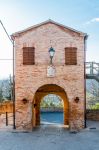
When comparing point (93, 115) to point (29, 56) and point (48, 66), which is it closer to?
point (48, 66)

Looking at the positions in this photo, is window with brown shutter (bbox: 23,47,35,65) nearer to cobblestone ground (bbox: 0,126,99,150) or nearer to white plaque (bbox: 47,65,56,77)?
white plaque (bbox: 47,65,56,77)

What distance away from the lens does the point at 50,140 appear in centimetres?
1675

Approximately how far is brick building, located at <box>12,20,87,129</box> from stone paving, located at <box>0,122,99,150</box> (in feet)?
4.07

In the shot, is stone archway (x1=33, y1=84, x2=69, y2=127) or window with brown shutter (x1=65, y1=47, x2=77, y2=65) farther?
stone archway (x1=33, y1=84, x2=69, y2=127)

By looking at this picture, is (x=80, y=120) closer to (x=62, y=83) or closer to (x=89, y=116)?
(x=62, y=83)

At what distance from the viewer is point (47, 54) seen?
65.8ft

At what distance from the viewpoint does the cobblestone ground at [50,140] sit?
587 inches

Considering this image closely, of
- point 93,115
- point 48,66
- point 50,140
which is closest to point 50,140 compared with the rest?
point 50,140

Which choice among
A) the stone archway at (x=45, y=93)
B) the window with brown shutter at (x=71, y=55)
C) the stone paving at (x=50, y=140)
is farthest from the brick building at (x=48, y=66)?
the stone archway at (x=45, y=93)

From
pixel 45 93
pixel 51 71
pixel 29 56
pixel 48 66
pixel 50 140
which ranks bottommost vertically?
pixel 50 140

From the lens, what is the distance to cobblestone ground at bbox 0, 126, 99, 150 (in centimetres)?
1491

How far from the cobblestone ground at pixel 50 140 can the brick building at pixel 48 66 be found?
129 cm

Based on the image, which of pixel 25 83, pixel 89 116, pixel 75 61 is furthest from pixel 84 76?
pixel 89 116

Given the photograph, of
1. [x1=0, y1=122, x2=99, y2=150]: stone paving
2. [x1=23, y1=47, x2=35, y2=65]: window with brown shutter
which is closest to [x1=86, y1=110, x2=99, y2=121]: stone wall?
[x1=0, y1=122, x2=99, y2=150]: stone paving
